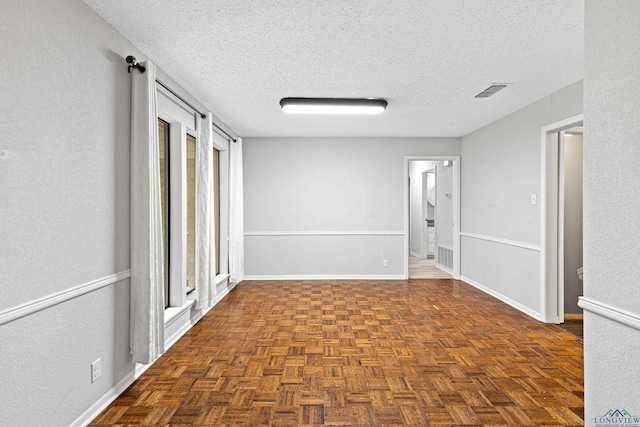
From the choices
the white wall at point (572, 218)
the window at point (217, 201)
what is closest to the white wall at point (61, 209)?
the window at point (217, 201)

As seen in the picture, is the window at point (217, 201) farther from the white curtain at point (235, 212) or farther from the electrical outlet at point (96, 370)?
the electrical outlet at point (96, 370)

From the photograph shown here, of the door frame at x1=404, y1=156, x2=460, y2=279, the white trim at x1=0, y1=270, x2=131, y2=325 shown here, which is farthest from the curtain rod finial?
the door frame at x1=404, y1=156, x2=460, y2=279

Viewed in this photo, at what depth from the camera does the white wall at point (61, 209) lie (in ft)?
5.36

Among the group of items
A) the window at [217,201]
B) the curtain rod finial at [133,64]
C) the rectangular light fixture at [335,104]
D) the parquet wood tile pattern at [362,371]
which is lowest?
the parquet wood tile pattern at [362,371]

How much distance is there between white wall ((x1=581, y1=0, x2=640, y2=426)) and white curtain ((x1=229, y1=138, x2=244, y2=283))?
463cm

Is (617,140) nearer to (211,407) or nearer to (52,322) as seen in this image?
(211,407)

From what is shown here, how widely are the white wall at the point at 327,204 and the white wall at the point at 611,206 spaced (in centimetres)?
480

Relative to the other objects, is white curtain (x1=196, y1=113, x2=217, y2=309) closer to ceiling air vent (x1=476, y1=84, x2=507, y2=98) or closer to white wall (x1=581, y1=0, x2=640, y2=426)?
ceiling air vent (x1=476, y1=84, x2=507, y2=98)

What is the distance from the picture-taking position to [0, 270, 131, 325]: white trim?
5.26ft

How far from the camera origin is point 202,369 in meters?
2.84

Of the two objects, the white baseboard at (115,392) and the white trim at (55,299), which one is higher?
the white trim at (55,299)

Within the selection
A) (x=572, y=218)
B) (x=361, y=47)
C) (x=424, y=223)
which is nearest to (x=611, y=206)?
(x=361, y=47)

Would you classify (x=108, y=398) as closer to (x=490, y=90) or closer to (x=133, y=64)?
(x=133, y=64)

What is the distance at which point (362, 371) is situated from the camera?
2777mm
